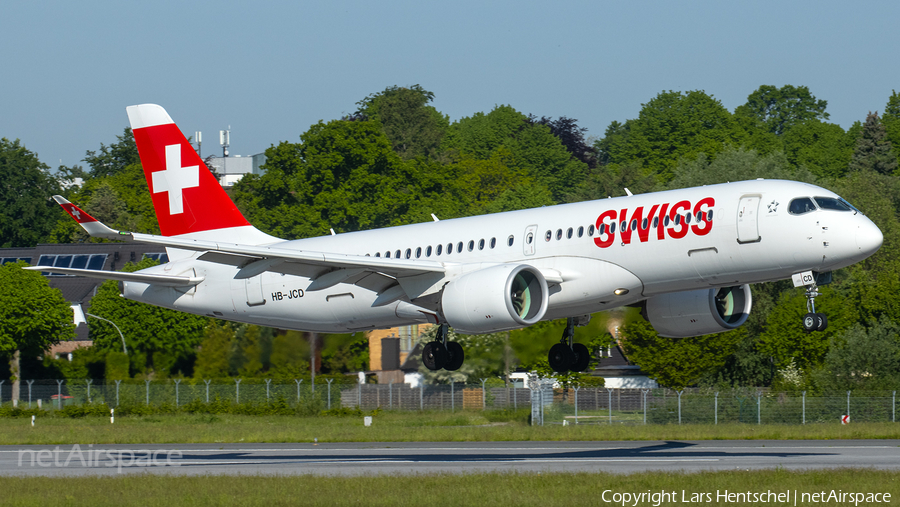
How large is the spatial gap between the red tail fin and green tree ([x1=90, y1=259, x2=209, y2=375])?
26.8ft

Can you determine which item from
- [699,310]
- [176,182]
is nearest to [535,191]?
[176,182]

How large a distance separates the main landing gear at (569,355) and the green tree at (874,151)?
97686mm

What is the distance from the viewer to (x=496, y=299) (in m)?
32.8

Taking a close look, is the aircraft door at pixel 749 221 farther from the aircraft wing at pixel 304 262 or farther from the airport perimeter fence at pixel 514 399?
the airport perimeter fence at pixel 514 399

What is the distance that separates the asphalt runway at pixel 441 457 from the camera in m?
36.5

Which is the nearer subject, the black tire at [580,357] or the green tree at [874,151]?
the black tire at [580,357]

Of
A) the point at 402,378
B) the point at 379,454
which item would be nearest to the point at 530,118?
the point at 402,378

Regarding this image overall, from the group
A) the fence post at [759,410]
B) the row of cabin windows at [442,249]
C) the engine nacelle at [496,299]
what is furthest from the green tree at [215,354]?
the fence post at [759,410]

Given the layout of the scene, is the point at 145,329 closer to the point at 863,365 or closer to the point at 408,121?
the point at 863,365

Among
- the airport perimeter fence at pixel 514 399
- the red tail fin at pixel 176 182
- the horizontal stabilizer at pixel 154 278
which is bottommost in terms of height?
the airport perimeter fence at pixel 514 399

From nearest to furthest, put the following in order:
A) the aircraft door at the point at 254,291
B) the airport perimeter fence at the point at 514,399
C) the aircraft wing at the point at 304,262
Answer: the aircraft wing at the point at 304,262, the aircraft door at the point at 254,291, the airport perimeter fence at the point at 514,399

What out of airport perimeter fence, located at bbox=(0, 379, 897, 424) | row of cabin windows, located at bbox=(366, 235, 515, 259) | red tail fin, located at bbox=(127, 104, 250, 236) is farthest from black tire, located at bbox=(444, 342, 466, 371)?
airport perimeter fence, located at bbox=(0, 379, 897, 424)

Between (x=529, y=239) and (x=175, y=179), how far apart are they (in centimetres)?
1550

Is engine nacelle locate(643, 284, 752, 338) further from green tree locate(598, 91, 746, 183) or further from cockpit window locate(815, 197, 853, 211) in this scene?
green tree locate(598, 91, 746, 183)
